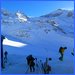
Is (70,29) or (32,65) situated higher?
(70,29)

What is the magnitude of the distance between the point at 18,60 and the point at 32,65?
3491mm

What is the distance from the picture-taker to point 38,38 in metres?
36.6

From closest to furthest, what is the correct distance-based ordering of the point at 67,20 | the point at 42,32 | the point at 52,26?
the point at 42,32, the point at 52,26, the point at 67,20

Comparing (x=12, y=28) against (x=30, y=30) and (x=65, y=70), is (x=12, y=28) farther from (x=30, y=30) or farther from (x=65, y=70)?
(x=65, y=70)

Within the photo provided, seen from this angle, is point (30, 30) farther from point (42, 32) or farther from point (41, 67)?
point (41, 67)

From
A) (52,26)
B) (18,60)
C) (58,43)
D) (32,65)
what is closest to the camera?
(32,65)

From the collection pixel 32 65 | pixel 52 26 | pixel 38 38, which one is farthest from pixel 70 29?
pixel 32 65

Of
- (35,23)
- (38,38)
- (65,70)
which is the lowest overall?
(65,70)

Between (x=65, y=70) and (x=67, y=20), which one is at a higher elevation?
(x=67, y=20)

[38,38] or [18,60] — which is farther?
[38,38]

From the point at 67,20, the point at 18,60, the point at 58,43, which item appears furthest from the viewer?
the point at 67,20

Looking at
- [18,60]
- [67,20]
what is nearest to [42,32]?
[67,20]

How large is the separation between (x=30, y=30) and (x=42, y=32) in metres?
1.95

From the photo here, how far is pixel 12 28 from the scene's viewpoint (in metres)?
41.4
